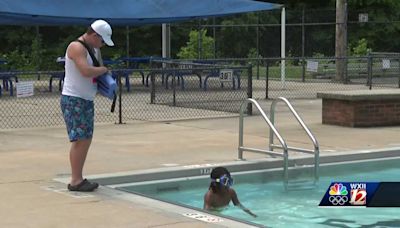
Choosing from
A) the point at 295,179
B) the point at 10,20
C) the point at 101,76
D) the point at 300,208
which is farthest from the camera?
the point at 10,20

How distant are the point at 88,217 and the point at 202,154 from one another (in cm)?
404

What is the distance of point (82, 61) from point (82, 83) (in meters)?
0.25

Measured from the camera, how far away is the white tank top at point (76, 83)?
7.32 m

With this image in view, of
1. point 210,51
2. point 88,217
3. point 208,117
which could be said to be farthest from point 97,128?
point 210,51

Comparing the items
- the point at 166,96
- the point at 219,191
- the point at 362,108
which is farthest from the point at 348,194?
the point at 166,96

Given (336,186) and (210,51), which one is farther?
(210,51)

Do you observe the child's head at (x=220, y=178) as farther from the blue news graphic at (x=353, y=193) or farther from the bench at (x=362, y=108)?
the bench at (x=362, y=108)

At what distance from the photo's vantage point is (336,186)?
5488 mm

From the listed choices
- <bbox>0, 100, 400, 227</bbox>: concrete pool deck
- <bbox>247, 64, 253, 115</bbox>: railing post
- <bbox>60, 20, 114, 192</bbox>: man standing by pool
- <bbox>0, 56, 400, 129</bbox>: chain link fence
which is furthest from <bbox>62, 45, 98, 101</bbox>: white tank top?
<bbox>247, 64, 253, 115</bbox>: railing post

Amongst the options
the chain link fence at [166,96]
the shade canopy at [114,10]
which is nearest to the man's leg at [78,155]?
the chain link fence at [166,96]

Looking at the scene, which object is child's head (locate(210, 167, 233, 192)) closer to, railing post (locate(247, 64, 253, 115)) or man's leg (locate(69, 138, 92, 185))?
man's leg (locate(69, 138, 92, 185))

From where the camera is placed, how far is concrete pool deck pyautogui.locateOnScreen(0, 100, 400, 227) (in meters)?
6.54

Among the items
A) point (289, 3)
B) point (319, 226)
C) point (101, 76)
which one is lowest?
point (319, 226)

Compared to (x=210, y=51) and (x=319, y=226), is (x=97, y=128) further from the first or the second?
(x=210, y=51)
